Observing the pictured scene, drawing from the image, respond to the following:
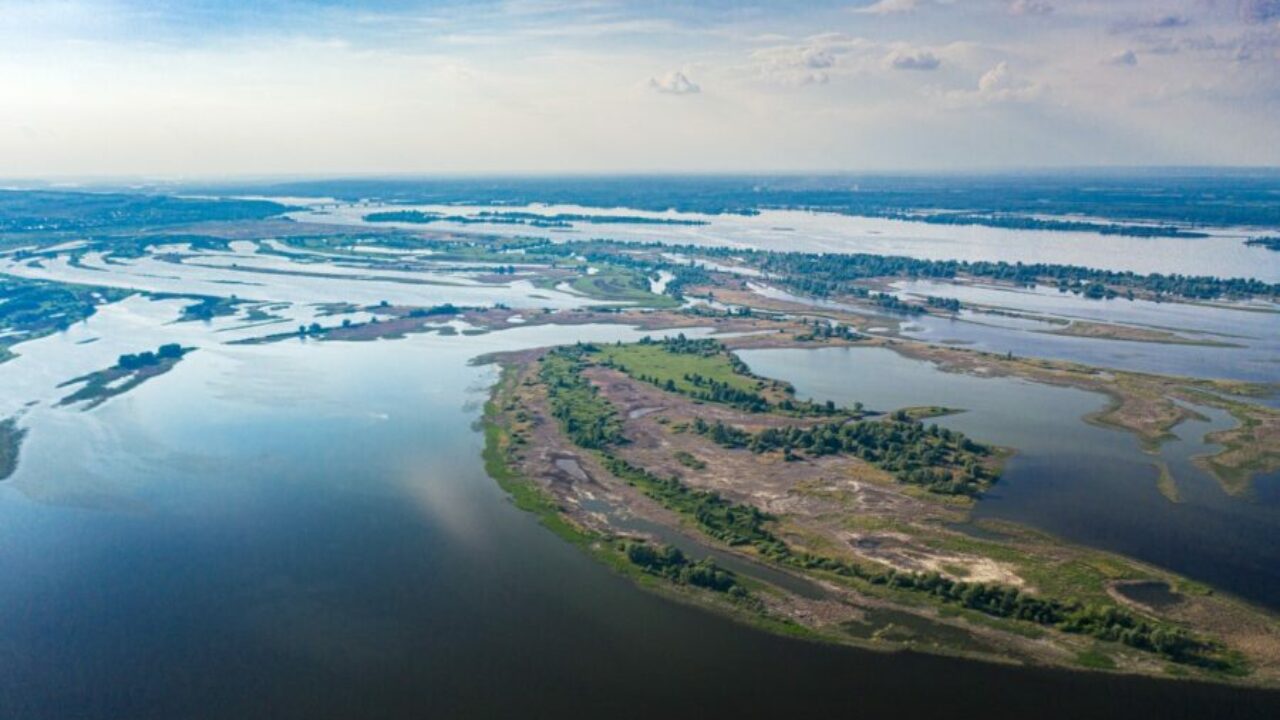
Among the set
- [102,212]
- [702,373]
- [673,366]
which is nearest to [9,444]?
[673,366]

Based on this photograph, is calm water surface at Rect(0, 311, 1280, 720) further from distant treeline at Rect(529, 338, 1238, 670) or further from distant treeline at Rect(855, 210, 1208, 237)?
distant treeline at Rect(855, 210, 1208, 237)

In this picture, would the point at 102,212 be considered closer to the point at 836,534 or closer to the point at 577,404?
the point at 577,404

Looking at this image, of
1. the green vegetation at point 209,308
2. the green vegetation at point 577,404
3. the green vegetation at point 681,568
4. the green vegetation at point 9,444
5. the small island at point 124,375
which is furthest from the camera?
the green vegetation at point 209,308

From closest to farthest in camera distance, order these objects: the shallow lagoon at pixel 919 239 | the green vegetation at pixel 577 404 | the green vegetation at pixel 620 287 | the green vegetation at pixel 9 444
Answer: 1. the green vegetation at pixel 9 444
2. the green vegetation at pixel 577 404
3. the green vegetation at pixel 620 287
4. the shallow lagoon at pixel 919 239

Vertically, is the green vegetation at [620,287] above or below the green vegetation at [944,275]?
below

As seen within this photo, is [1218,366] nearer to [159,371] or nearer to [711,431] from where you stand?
[711,431]

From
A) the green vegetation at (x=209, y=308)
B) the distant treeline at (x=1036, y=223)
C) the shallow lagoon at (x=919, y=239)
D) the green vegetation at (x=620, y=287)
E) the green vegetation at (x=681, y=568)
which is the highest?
the distant treeline at (x=1036, y=223)

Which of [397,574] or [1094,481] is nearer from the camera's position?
[397,574]

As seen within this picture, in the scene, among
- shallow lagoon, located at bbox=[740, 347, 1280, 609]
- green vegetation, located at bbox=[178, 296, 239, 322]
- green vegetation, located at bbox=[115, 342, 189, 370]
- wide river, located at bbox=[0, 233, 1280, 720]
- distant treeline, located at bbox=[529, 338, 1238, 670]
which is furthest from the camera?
green vegetation, located at bbox=[178, 296, 239, 322]

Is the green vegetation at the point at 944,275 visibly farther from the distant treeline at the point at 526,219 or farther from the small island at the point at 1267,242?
the distant treeline at the point at 526,219

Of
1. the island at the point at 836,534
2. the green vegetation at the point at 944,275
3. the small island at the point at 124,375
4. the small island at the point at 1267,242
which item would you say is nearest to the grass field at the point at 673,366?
the island at the point at 836,534

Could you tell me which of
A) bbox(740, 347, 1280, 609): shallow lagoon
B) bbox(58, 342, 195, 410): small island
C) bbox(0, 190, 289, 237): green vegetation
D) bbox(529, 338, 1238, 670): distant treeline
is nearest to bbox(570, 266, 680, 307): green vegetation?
bbox(740, 347, 1280, 609): shallow lagoon

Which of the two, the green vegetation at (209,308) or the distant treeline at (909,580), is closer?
the distant treeline at (909,580)
